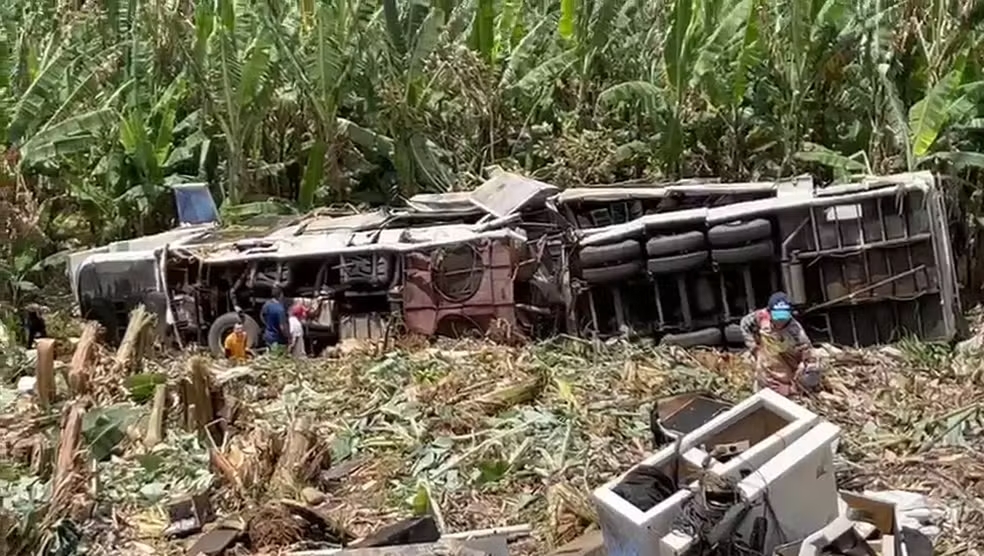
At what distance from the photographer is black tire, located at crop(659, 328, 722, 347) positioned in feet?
38.9

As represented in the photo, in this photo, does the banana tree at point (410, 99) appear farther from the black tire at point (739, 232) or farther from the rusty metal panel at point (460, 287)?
the black tire at point (739, 232)

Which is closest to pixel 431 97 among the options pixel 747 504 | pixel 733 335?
pixel 733 335

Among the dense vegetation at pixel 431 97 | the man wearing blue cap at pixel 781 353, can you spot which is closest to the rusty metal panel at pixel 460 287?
the man wearing blue cap at pixel 781 353

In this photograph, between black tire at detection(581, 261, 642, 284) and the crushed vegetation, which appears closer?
the crushed vegetation

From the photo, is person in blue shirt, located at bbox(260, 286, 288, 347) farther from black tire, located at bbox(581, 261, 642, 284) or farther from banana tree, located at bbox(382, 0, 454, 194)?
banana tree, located at bbox(382, 0, 454, 194)

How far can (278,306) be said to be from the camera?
1238 cm

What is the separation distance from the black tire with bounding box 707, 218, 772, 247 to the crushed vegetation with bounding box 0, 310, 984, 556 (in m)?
0.98

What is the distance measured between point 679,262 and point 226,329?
4.27 meters

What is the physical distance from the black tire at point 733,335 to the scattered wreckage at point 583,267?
0.06ft

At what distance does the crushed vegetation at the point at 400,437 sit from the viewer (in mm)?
8703

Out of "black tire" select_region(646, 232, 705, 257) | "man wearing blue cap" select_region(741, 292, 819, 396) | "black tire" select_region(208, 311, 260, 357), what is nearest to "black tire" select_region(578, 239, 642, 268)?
"black tire" select_region(646, 232, 705, 257)

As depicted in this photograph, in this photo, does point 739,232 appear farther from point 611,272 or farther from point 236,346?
point 236,346

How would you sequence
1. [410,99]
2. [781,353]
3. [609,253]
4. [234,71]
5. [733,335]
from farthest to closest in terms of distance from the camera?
[410,99] < [234,71] < [609,253] < [733,335] < [781,353]

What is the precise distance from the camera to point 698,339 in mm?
11875
